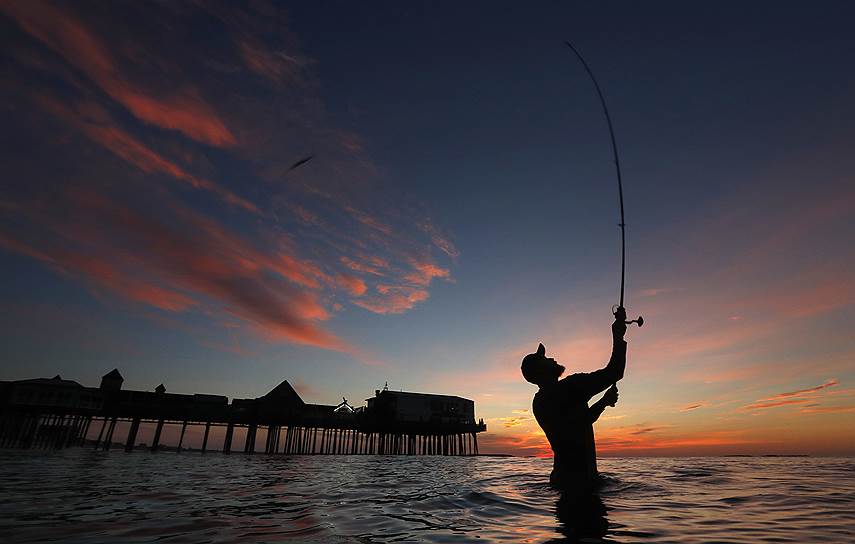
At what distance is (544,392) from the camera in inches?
228

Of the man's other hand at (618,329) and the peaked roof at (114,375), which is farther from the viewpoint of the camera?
the peaked roof at (114,375)

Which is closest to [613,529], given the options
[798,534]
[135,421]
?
[798,534]

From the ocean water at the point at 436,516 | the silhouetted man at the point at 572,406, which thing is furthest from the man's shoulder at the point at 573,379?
the ocean water at the point at 436,516

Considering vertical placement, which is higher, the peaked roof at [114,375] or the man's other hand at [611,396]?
the peaked roof at [114,375]

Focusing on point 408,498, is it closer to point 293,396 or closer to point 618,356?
point 618,356

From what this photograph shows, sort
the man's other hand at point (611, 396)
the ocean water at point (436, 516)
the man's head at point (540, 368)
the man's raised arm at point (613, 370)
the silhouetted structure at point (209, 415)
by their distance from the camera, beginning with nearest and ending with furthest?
the ocean water at point (436, 516) < the man's raised arm at point (613, 370) < the man's other hand at point (611, 396) < the man's head at point (540, 368) < the silhouetted structure at point (209, 415)

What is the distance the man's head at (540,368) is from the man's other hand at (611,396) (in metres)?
0.67

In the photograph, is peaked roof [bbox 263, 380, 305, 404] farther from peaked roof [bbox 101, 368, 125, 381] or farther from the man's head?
the man's head

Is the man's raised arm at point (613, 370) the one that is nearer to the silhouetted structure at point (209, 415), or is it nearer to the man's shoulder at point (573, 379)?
the man's shoulder at point (573, 379)

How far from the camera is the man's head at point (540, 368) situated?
19.2ft

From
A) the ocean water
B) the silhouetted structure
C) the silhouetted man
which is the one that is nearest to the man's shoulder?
the silhouetted man

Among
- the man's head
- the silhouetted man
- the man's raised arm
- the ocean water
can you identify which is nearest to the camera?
the ocean water

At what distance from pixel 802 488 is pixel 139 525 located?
35.5ft

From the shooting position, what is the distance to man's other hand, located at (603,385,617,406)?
18.2 feet
